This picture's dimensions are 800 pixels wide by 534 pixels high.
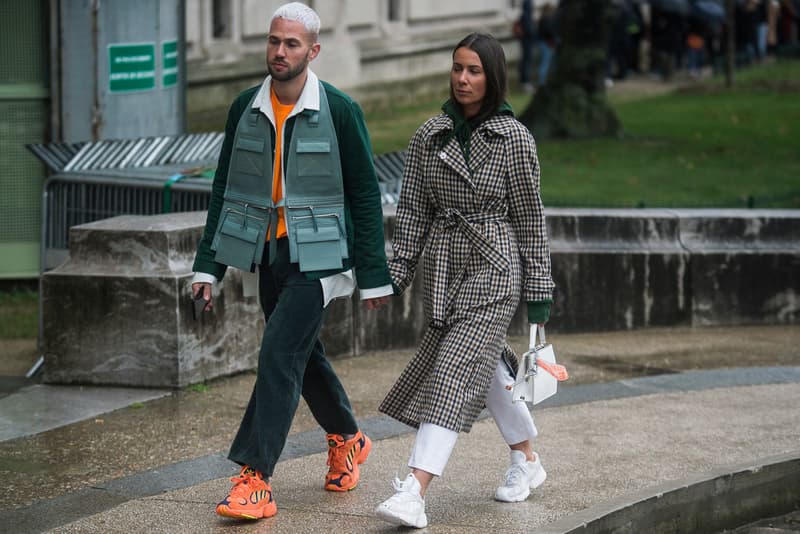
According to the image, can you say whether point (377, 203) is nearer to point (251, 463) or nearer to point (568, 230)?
point (251, 463)

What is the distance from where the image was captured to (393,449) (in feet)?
21.0

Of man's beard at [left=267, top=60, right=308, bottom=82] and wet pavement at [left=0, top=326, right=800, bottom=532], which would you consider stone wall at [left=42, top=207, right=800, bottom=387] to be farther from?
man's beard at [left=267, top=60, right=308, bottom=82]

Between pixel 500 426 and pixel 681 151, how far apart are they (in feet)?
42.2

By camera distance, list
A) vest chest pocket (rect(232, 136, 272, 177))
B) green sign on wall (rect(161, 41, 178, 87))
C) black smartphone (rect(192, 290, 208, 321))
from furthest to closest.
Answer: green sign on wall (rect(161, 41, 178, 87)) < black smartphone (rect(192, 290, 208, 321)) < vest chest pocket (rect(232, 136, 272, 177))

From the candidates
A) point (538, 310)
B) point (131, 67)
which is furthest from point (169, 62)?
point (538, 310)

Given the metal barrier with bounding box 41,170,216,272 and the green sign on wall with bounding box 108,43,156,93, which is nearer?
the metal barrier with bounding box 41,170,216,272

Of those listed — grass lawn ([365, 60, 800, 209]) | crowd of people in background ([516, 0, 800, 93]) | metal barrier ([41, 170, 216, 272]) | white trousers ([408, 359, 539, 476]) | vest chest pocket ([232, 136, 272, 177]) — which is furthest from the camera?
crowd of people in background ([516, 0, 800, 93])

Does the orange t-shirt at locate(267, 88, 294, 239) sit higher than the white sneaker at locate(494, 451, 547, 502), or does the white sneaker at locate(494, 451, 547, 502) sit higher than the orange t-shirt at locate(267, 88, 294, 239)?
the orange t-shirt at locate(267, 88, 294, 239)

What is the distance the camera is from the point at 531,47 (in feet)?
90.2

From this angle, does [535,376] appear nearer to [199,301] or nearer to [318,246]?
[318,246]

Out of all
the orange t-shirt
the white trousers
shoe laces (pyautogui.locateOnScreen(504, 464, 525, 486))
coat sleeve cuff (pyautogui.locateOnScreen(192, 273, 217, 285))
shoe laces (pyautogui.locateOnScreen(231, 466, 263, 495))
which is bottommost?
shoe laces (pyautogui.locateOnScreen(504, 464, 525, 486))

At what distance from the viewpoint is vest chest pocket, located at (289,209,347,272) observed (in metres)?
5.23

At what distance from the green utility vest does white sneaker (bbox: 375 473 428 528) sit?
0.81 meters

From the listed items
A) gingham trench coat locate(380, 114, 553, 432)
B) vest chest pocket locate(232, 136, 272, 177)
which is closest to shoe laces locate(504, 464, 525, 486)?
gingham trench coat locate(380, 114, 553, 432)
